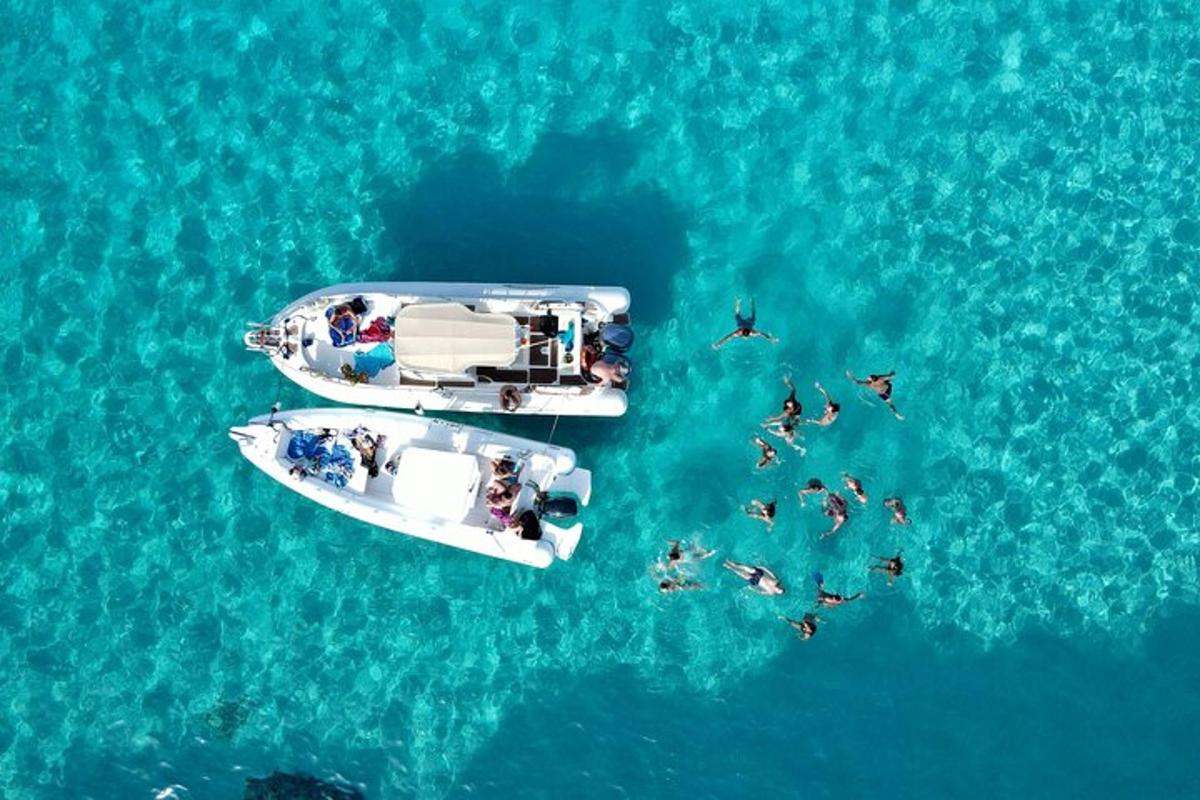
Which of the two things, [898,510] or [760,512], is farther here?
[760,512]

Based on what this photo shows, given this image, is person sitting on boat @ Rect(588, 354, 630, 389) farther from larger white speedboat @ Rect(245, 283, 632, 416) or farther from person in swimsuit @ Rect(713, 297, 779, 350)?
person in swimsuit @ Rect(713, 297, 779, 350)

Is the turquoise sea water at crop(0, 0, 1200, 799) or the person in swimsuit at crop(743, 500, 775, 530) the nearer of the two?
the person in swimsuit at crop(743, 500, 775, 530)

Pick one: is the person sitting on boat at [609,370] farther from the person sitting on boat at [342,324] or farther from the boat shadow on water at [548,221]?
the person sitting on boat at [342,324]

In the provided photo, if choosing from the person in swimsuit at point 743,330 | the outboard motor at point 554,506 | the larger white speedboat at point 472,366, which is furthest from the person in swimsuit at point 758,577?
the person in swimsuit at point 743,330

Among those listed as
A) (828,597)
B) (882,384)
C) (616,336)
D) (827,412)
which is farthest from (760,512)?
(616,336)

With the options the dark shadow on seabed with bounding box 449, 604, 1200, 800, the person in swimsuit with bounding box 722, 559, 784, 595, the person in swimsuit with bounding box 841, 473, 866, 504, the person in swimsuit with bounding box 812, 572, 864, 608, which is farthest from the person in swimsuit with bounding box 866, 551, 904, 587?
the person in swimsuit with bounding box 722, 559, 784, 595

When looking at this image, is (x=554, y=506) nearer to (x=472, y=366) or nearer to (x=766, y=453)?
(x=472, y=366)
